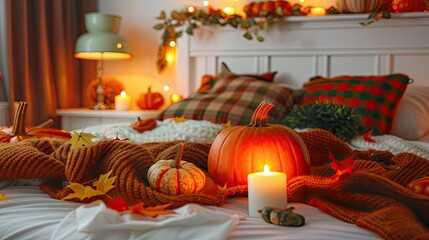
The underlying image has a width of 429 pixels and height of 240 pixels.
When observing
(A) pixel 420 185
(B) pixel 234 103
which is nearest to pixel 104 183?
(A) pixel 420 185

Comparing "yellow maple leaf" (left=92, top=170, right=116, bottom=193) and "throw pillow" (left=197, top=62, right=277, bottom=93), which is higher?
"throw pillow" (left=197, top=62, right=277, bottom=93)

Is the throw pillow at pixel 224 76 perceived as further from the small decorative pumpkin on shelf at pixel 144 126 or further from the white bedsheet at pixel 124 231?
the white bedsheet at pixel 124 231

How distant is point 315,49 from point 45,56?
163 cm

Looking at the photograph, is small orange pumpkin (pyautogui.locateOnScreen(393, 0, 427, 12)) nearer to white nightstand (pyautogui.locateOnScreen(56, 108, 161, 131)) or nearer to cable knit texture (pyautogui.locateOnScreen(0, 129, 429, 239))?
white nightstand (pyautogui.locateOnScreen(56, 108, 161, 131))

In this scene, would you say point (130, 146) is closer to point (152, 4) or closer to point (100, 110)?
point (100, 110)

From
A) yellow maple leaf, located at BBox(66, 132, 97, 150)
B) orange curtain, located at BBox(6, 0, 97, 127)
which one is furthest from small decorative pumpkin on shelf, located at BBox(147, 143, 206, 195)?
orange curtain, located at BBox(6, 0, 97, 127)

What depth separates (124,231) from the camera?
2.94ft

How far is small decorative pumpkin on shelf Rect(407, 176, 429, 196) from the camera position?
42.6 inches

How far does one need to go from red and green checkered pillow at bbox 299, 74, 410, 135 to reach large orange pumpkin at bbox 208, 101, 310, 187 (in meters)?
1.04

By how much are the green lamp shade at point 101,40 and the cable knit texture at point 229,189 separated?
1847 mm

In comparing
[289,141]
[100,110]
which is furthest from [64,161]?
[100,110]

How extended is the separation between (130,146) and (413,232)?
24.8 inches

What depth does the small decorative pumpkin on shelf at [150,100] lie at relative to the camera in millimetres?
3315

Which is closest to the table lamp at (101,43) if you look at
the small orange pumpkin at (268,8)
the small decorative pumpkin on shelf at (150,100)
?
the small decorative pumpkin on shelf at (150,100)
